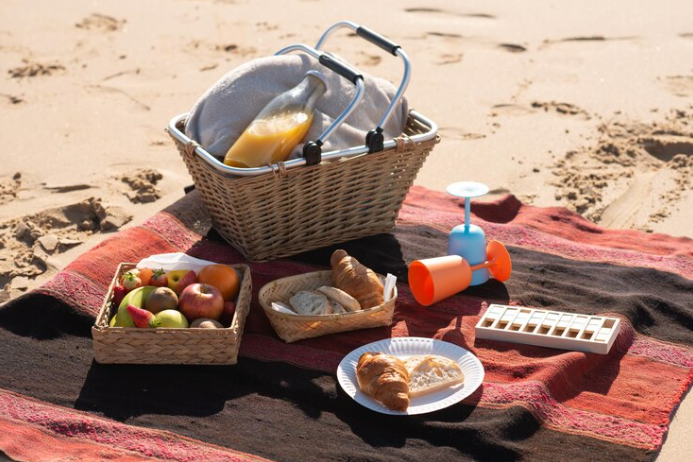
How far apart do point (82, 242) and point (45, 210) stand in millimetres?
314

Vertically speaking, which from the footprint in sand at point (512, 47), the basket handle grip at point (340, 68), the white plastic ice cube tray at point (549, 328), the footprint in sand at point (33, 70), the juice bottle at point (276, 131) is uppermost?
the basket handle grip at point (340, 68)

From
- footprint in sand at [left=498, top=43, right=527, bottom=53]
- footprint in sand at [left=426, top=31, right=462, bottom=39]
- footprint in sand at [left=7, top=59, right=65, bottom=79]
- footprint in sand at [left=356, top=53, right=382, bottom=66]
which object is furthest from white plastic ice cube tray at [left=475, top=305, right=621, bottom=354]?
footprint in sand at [left=7, top=59, right=65, bottom=79]

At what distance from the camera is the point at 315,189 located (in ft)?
10.7

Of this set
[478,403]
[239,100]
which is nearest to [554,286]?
[478,403]

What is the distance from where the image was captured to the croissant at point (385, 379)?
2525mm

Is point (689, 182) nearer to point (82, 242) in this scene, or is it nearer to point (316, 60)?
point (316, 60)

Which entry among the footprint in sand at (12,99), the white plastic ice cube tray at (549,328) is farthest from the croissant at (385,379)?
the footprint in sand at (12,99)

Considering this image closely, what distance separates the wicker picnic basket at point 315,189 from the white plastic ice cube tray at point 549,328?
26.4 inches

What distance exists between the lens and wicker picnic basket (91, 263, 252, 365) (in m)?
2.69

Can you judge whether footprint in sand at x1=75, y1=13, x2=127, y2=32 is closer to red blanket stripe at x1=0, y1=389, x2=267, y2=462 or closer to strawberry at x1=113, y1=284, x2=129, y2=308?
strawberry at x1=113, y1=284, x2=129, y2=308

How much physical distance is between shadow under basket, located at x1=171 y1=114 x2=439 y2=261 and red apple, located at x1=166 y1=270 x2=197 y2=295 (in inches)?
12.0

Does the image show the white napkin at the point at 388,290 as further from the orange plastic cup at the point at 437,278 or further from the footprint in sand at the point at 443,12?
the footprint in sand at the point at 443,12

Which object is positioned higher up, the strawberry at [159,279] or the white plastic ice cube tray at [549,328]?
the strawberry at [159,279]

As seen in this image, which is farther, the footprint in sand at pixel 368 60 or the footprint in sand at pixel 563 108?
the footprint in sand at pixel 368 60
